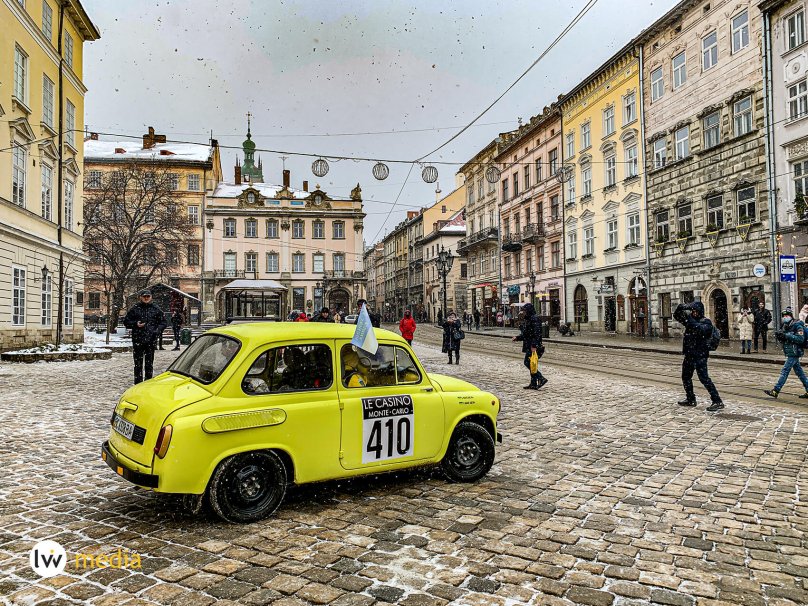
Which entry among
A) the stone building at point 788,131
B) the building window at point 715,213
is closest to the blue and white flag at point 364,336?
the stone building at point 788,131

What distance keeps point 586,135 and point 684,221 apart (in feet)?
36.8

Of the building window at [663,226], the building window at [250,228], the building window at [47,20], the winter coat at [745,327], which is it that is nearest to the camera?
the winter coat at [745,327]

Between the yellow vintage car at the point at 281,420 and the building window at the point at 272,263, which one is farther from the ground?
the building window at the point at 272,263

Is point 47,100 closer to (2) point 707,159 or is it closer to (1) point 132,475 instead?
(1) point 132,475

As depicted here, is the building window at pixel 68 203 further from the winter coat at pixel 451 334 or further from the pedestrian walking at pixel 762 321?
the pedestrian walking at pixel 762 321

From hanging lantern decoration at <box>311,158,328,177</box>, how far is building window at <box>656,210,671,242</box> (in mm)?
20482

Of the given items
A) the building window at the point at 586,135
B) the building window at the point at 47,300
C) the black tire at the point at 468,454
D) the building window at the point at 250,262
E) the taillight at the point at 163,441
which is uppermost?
the building window at the point at 586,135

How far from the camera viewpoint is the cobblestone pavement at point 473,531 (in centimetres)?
339

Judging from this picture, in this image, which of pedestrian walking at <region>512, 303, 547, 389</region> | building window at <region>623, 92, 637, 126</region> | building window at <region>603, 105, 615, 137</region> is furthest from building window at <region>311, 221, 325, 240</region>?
pedestrian walking at <region>512, 303, 547, 389</region>

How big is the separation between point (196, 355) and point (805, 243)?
23963mm

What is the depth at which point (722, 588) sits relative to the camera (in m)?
3.46

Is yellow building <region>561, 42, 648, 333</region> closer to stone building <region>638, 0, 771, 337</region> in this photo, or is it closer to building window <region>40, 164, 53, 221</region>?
stone building <region>638, 0, 771, 337</region>

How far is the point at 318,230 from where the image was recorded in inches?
2662

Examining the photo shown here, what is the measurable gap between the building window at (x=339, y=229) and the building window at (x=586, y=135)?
117 ft
